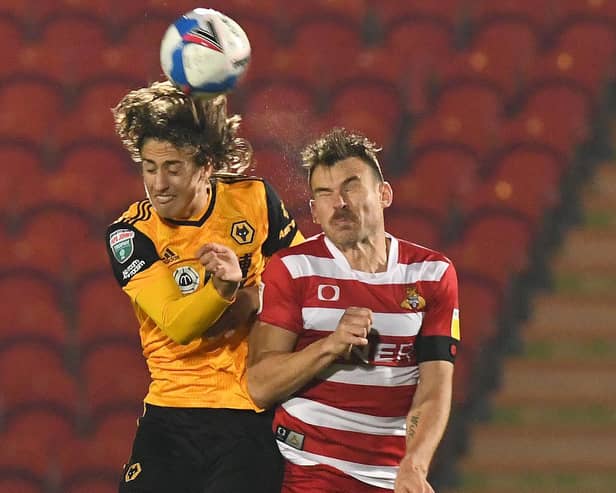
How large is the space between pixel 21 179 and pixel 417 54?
2.45 m

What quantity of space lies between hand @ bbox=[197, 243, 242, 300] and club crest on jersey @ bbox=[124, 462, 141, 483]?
504 mm

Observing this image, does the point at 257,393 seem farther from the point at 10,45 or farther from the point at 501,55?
the point at 10,45

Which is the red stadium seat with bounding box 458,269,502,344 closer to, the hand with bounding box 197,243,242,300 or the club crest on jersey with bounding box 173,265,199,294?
the club crest on jersey with bounding box 173,265,199,294

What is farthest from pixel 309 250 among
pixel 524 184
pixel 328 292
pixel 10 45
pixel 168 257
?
pixel 10 45

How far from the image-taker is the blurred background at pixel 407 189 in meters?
5.14

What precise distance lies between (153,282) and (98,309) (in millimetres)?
2601

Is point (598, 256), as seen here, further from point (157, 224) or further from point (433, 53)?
point (157, 224)

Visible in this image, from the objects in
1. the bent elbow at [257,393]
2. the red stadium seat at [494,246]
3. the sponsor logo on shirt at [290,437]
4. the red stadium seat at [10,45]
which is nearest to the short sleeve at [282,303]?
the bent elbow at [257,393]

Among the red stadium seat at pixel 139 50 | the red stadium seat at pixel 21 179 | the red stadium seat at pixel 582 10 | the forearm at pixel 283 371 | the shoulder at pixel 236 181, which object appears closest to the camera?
the forearm at pixel 283 371

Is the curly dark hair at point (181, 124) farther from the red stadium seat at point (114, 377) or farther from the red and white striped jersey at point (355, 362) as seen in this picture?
the red stadium seat at point (114, 377)

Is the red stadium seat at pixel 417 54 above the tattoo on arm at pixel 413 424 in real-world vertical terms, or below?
above

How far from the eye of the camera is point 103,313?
5.45 m

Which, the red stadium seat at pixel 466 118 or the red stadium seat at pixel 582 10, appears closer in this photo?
the red stadium seat at pixel 466 118

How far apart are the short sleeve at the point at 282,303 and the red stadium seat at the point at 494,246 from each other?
9.34 ft
